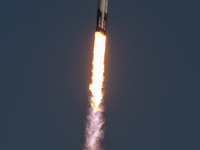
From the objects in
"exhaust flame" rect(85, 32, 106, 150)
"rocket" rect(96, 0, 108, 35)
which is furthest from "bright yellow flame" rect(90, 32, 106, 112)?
"rocket" rect(96, 0, 108, 35)

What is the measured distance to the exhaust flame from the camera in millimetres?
114250

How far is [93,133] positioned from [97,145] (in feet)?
5.20

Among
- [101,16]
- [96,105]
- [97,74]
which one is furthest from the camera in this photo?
[96,105]

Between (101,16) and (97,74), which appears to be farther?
(97,74)

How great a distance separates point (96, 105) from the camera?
11688 centimetres

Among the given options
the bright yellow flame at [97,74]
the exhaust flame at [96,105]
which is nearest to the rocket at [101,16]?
the bright yellow flame at [97,74]

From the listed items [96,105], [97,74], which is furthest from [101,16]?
[96,105]

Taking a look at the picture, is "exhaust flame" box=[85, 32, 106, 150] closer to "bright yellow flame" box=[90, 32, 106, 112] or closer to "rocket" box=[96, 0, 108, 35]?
"bright yellow flame" box=[90, 32, 106, 112]

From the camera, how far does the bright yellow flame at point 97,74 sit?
11288 centimetres

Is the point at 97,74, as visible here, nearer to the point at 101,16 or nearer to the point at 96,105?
the point at 96,105

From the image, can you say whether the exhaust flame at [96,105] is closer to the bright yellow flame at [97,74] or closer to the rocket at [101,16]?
the bright yellow flame at [97,74]

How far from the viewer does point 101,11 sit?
110 meters

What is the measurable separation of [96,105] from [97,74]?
3.82 m

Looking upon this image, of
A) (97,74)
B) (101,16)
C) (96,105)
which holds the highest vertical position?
(101,16)
